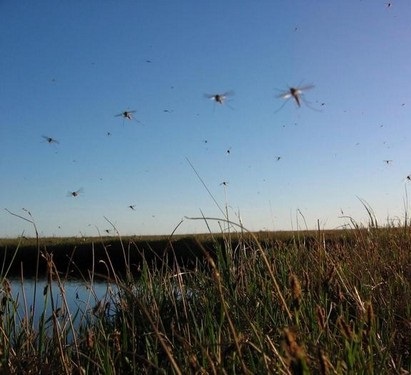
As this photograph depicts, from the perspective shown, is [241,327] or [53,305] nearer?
[53,305]

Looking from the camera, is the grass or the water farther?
the water

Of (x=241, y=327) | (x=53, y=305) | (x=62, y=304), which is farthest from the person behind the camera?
(x=241, y=327)

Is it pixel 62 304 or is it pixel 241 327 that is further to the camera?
pixel 241 327

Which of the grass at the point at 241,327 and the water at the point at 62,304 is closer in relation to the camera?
the grass at the point at 241,327

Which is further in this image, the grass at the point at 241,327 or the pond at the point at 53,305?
the pond at the point at 53,305

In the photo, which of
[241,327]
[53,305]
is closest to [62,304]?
[53,305]

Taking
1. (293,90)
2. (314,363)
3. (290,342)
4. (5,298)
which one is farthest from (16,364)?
(290,342)

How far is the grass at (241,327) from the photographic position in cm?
156

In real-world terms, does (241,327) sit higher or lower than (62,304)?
lower

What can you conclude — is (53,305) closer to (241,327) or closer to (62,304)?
(62,304)

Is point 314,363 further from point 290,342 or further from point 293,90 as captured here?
point 290,342

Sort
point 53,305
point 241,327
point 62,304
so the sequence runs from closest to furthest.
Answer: point 53,305
point 62,304
point 241,327

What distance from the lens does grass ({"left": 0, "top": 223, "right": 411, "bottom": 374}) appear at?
156 centimetres

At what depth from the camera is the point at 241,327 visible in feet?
9.93
